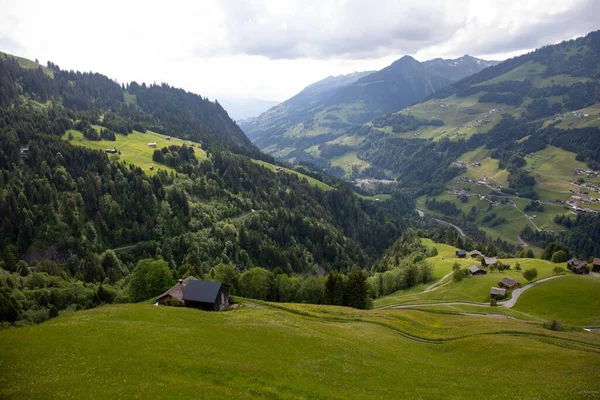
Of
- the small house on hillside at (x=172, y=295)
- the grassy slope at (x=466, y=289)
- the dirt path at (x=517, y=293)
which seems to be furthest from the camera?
the grassy slope at (x=466, y=289)

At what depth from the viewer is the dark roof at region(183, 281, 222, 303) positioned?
72.1m

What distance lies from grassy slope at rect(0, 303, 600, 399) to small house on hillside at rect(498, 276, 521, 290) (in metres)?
54.1

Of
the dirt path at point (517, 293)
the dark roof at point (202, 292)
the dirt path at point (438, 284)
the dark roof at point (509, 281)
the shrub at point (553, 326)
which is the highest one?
the dark roof at point (202, 292)

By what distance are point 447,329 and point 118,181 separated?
17085 cm

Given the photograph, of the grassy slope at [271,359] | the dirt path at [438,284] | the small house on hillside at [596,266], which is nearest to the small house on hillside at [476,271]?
the dirt path at [438,284]

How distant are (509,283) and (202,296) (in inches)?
3863

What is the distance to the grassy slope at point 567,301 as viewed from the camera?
88.6 metres

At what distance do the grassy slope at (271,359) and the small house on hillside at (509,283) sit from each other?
54.1 meters

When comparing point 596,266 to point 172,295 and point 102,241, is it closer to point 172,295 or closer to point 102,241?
point 172,295

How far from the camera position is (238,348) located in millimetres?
44031

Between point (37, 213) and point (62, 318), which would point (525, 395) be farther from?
point (37, 213)

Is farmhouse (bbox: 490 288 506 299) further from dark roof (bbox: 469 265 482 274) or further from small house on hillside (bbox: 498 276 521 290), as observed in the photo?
dark roof (bbox: 469 265 482 274)

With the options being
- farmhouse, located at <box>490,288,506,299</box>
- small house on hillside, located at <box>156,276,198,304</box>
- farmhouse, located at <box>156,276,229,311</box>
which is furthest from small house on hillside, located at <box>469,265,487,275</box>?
small house on hillside, located at <box>156,276,198,304</box>

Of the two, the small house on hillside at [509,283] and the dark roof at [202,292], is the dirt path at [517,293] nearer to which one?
the small house on hillside at [509,283]
